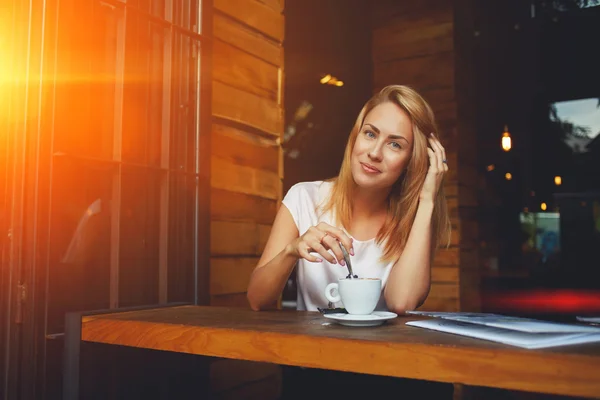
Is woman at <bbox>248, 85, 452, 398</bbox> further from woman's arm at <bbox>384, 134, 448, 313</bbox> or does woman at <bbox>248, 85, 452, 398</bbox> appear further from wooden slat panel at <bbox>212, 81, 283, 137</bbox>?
wooden slat panel at <bbox>212, 81, 283, 137</bbox>

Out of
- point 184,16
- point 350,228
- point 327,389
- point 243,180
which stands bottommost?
point 327,389

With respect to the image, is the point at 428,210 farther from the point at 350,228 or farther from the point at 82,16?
the point at 82,16

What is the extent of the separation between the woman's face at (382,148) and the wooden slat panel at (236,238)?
57cm

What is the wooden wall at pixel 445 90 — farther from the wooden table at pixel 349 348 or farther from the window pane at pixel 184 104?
the wooden table at pixel 349 348

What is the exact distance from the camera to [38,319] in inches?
61.5

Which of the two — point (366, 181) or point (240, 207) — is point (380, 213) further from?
point (240, 207)

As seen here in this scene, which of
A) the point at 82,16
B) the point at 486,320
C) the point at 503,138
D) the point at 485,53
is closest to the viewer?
the point at 486,320

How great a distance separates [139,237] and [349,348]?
3.70 ft

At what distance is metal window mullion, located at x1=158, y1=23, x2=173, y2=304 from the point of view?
200 cm

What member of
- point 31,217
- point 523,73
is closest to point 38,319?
point 31,217

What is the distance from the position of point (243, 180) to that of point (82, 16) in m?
0.87

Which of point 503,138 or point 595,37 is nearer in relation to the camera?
point 595,37

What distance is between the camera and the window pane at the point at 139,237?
1.88 metres

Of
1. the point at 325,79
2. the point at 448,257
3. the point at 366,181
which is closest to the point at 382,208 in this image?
the point at 366,181
